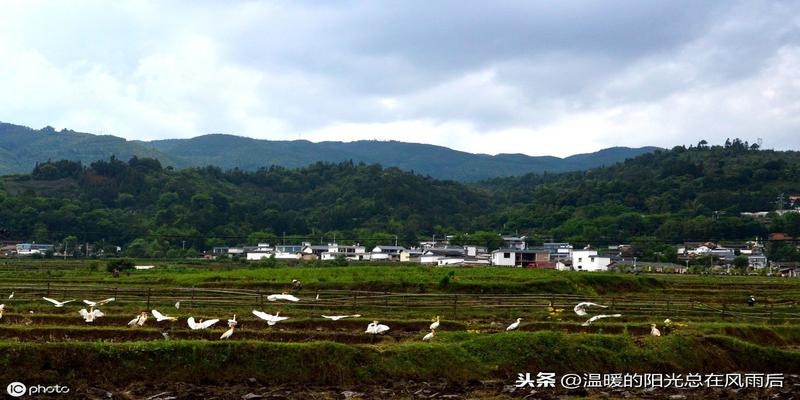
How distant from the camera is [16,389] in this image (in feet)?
69.2

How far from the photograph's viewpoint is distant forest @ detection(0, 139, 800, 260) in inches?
4338

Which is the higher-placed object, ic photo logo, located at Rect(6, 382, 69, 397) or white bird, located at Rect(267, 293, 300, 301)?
white bird, located at Rect(267, 293, 300, 301)

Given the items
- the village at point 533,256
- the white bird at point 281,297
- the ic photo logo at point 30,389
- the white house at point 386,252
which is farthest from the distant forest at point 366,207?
the ic photo logo at point 30,389

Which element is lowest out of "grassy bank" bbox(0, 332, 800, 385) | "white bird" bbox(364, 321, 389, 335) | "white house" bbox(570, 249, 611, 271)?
"grassy bank" bbox(0, 332, 800, 385)

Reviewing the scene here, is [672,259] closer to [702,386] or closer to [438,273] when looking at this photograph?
[438,273]

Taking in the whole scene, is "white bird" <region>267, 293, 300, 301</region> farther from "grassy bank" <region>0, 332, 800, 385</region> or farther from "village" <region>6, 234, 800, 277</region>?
"village" <region>6, 234, 800, 277</region>

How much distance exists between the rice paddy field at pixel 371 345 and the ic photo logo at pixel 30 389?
1.02 feet

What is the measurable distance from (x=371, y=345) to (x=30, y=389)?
950cm

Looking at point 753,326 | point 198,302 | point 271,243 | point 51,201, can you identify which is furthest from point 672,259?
point 51,201

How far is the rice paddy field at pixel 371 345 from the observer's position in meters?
22.6

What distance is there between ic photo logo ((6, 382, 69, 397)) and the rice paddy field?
1.02 feet

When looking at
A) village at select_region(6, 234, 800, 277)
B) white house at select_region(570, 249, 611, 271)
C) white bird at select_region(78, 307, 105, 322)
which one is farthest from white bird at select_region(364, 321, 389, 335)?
white house at select_region(570, 249, 611, 271)

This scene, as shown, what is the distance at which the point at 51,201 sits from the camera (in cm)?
11450

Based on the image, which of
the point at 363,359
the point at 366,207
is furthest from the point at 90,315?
the point at 366,207
